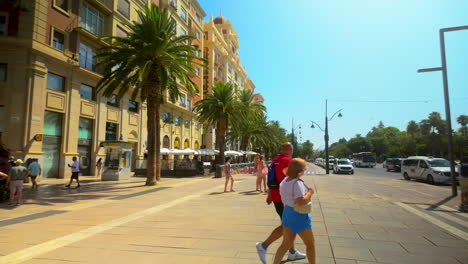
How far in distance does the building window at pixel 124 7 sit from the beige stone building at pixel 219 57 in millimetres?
15738

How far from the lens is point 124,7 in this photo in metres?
26.5

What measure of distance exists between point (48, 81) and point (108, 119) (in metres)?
6.27

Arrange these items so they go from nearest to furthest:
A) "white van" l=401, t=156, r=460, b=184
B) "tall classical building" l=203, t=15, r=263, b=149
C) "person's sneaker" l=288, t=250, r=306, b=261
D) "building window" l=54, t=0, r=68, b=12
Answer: "person's sneaker" l=288, t=250, r=306, b=261, "white van" l=401, t=156, r=460, b=184, "building window" l=54, t=0, r=68, b=12, "tall classical building" l=203, t=15, r=263, b=149

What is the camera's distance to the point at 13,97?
16.8m

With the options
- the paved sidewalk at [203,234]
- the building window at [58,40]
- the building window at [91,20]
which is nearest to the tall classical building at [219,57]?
the building window at [91,20]

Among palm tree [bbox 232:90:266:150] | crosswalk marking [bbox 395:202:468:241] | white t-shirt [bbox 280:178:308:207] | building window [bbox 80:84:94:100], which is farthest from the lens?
palm tree [bbox 232:90:266:150]

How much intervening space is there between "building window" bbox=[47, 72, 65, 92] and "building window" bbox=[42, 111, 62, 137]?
72.2 inches

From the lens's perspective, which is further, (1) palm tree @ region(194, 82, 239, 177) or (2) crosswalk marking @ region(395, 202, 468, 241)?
(1) palm tree @ region(194, 82, 239, 177)

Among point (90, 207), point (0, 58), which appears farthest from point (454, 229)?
point (0, 58)

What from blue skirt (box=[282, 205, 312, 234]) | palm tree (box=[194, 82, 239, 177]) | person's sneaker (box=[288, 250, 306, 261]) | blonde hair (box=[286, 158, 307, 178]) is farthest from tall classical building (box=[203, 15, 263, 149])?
blue skirt (box=[282, 205, 312, 234])

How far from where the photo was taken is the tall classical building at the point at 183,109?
33406 mm

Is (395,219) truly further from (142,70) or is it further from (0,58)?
(0,58)

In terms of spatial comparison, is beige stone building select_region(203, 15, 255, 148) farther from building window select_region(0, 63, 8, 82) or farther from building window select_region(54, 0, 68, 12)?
building window select_region(0, 63, 8, 82)

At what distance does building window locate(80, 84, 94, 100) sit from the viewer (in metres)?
21.8
